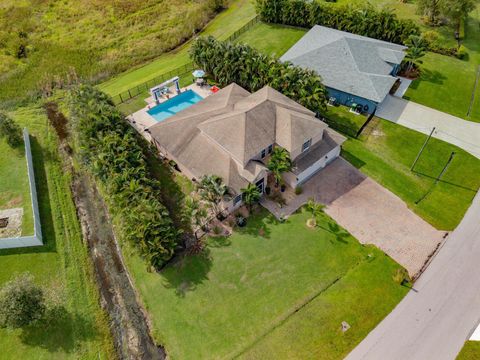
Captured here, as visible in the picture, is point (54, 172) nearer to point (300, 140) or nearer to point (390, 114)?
point (300, 140)

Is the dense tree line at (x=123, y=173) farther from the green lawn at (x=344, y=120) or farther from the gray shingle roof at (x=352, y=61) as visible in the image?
the gray shingle roof at (x=352, y=61)

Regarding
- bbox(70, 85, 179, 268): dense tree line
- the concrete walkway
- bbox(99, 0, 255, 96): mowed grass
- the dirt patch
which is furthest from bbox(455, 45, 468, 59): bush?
the dirt patch

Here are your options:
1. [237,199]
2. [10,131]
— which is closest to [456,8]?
[237,199]

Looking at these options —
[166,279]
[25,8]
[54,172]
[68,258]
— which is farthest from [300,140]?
[25,8]

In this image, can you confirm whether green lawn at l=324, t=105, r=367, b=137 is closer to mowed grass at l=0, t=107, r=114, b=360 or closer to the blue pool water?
the blue pool water

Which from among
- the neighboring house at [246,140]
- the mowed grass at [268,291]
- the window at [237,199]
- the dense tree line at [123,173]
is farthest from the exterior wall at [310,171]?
the dense tree line at [123,173]

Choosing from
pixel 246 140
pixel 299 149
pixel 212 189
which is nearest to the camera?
pixel 212 189

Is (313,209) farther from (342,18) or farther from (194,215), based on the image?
(342,18)
